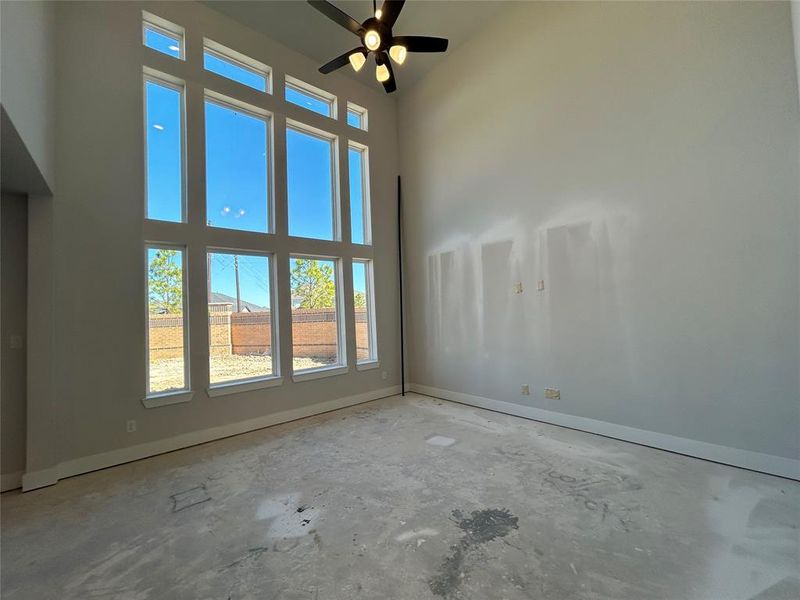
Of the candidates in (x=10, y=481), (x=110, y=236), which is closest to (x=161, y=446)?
(x=10, y=481)

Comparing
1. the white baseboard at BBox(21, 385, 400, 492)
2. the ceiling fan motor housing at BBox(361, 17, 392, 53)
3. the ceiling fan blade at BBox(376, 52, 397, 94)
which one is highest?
the ceiling fan motor housing at BBox(361, 17, 392, 53)

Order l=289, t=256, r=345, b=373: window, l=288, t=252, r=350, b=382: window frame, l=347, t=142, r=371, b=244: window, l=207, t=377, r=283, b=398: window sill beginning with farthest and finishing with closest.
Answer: l=347, t=142, r=371, b=244: window
l=288, t=252, r=350, b=382: window frame
l=289, t=256, r=345, b=373: window
l=207, t=377, r=283, b=398: window sill

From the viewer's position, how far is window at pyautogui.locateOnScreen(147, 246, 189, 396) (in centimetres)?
357

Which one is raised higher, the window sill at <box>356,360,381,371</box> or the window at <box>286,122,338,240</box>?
the window at <box>286,122,338,240</box>

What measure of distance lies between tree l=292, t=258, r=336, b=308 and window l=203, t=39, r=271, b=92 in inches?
95.0

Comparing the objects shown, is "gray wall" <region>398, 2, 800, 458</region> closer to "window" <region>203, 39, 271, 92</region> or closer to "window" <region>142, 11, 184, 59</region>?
"window" <region>203, 39, 271, 92</region>

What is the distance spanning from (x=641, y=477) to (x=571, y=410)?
1135 mm

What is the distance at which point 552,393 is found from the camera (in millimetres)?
3941

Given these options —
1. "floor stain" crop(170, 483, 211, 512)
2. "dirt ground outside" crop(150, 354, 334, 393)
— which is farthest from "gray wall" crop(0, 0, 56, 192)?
"floor stain" crop(170, 483, 211, 512)

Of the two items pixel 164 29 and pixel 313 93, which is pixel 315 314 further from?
pixel 164 29

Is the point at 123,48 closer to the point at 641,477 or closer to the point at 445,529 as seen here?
the point at 445,529

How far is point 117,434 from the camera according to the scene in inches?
128

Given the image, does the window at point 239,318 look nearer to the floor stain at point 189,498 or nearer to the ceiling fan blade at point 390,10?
the floor stain at point 189,498

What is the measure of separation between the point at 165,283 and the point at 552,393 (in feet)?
15.2
